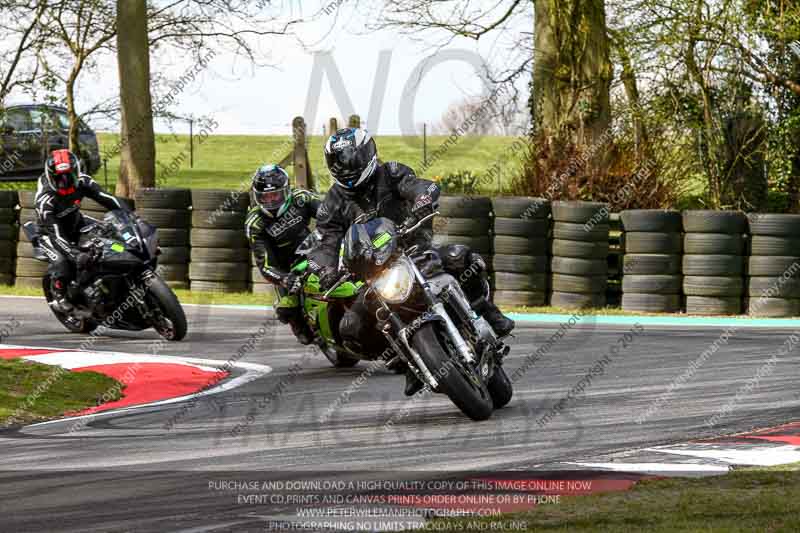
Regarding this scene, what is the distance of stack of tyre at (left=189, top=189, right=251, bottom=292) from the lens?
55.4ft

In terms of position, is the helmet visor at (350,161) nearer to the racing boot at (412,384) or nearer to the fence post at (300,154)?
the racing boot at (412,384)

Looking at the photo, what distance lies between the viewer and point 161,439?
7.37 metres

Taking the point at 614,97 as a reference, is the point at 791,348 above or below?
below

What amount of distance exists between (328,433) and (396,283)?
37.8 inches

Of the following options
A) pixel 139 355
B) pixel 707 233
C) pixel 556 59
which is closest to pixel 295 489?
pixel 139 355

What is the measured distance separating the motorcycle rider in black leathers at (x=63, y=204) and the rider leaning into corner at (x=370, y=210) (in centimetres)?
430

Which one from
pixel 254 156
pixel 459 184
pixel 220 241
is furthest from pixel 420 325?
pixel 254 156

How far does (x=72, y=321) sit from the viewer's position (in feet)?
42.5

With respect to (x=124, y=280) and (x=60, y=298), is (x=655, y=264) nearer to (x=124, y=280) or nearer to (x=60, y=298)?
(x=124, y=280)

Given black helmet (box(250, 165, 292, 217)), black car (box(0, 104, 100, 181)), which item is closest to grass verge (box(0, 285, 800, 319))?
black helmet (box(250, 165, 292, 217))

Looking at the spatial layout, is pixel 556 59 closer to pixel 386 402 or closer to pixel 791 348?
pixel 791 348


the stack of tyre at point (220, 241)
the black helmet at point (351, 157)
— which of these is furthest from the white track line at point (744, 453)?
the stack of tyre at point (220, 241)

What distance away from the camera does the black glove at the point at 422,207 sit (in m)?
7.81

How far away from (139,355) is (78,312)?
1.69m
